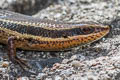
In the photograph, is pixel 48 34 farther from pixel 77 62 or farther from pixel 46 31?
pixel 77 62

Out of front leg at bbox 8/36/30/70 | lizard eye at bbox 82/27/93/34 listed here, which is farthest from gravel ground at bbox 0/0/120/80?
lizard eye at bbox 82/27/93/34

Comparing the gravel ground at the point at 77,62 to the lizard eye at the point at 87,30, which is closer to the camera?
the gravel ground at the point at 77,62

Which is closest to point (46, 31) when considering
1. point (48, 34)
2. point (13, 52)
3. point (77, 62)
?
point (48, 34)

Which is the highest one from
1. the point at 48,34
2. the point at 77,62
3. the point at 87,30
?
the point at 87,30

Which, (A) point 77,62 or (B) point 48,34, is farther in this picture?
(B) point 48,34

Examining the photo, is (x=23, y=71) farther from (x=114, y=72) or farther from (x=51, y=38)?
(x=114, y=72)

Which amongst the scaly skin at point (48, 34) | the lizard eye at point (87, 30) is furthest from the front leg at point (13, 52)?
the lizard eye at point (87, 30)

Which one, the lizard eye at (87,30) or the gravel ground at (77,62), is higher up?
the lizard eye at (87,30)

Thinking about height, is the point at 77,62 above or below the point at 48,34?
below

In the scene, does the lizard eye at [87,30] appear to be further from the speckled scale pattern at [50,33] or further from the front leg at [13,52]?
the front leg at [13,52]

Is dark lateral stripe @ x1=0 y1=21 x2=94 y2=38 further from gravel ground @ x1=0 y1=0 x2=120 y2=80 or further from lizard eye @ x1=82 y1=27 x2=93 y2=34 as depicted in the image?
gravel ground @ x1=0 y1=0 x2=120 y2=80

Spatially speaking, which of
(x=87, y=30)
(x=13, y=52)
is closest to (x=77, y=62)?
(x=87, y=30)
